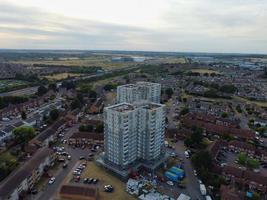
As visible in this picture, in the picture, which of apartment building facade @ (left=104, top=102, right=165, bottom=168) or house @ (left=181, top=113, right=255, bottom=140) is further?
house @ (left=181, top=113, right=255, bottom=140)

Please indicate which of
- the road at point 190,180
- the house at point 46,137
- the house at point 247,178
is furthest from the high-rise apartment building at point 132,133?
the house at point 46,137

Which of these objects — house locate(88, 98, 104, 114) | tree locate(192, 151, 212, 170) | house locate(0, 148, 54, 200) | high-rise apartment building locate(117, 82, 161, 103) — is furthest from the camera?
house locate(88, 98, 104, 114)

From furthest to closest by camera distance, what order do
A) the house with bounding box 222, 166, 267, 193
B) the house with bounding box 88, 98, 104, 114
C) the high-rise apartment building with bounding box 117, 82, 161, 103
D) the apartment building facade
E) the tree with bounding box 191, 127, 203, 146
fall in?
the house with bounding box 88, 98, 104, 114 < the high-rise apartment building with bounding box 117, 82, 161, 103 < the tree with bounding box 191, 127, 203, 146 < the apartment building facade < the house with bounding box 222, 166, 267, 193

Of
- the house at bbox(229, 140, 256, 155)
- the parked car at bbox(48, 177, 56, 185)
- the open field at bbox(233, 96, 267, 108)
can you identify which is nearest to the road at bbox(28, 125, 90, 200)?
the parked car at bbox(48, 177, 56, 185)

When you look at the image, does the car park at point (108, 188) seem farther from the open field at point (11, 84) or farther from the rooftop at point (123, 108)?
the open field at point (11, 84)

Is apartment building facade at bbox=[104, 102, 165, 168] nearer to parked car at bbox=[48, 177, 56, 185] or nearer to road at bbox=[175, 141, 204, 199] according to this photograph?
road at bbox=[175, 141, 204, 199]

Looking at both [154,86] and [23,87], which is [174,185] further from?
[23,87]
